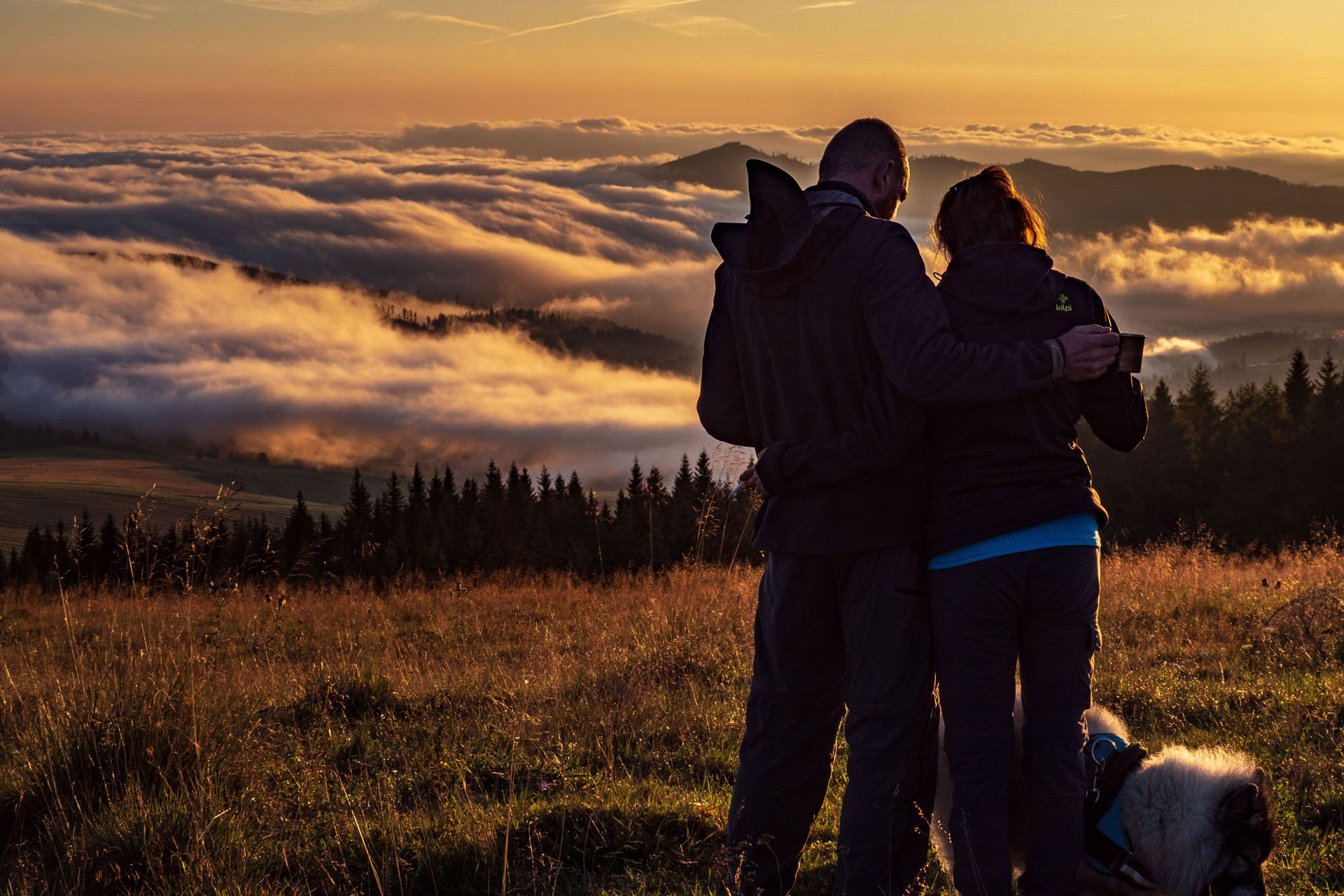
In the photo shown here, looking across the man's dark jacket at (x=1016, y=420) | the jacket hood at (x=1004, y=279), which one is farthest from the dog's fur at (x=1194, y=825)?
the jacket hood at (x=1004, y=279)

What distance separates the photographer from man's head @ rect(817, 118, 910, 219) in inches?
118

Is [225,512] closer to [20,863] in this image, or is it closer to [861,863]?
[20,863]

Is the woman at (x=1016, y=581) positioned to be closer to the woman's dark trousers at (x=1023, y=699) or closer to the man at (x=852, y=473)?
the woman's dark trousers at (x=1023, y=699)

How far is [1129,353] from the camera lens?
110 inches

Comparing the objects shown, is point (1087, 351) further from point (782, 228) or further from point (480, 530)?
point (480, 530)

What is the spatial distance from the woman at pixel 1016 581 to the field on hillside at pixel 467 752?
3.67ft

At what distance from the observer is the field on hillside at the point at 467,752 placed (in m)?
3.54

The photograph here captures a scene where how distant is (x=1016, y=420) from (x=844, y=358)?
542 millimetres

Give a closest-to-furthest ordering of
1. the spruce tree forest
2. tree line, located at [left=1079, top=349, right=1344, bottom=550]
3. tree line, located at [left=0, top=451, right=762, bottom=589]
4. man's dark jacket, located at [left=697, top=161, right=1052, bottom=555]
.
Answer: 1. man's dark jacket, located at [left=697, top=161, right=1052, bottom=555]
2. tree line, located at [left=0, top=451, right=762, bottom=589]
3. the spruce tree forest
4. tree line, located at [left=1079, top=349, right=1344, bottom=550]

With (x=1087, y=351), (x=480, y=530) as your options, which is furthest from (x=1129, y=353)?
(x=480, y=530)

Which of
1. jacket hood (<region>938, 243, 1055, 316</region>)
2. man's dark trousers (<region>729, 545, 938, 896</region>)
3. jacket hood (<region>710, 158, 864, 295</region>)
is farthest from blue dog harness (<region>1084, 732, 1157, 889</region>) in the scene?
jacket hood (<region>710, 158, 864, 295</region>)

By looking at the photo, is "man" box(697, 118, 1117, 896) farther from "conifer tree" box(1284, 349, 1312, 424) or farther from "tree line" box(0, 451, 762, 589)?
"conifer tree" box(1284, 349, 1312, 424)

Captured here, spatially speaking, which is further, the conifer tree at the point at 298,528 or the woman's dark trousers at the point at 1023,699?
the conifer tree at the point at 298,528

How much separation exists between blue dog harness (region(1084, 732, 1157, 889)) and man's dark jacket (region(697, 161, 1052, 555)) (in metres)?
0.96
